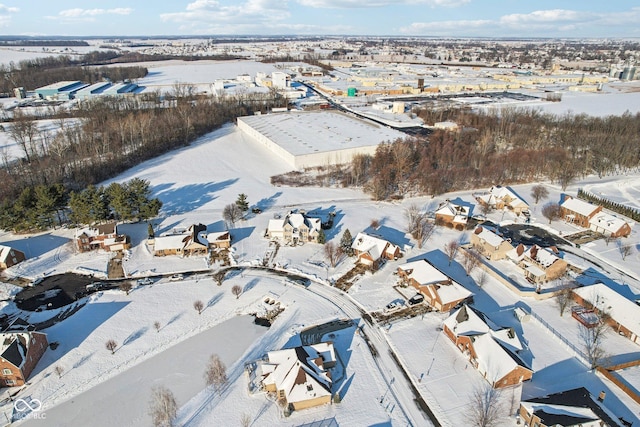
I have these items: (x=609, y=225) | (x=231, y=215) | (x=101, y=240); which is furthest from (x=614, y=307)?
(x=101, y=240)

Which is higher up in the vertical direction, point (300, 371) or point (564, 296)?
point (300, 371)

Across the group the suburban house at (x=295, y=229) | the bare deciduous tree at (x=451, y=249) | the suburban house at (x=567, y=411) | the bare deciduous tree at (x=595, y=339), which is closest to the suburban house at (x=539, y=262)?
the bare deciduous tree at (x=451, y=249)

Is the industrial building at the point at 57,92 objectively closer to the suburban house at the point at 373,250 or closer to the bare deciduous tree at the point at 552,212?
the suburban house at the point at 373,250

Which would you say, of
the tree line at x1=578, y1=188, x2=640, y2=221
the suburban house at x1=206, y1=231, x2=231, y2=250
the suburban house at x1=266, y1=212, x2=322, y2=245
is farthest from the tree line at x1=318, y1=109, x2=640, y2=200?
the suburban house at x1=206, y1=231, x2=231, y2=250

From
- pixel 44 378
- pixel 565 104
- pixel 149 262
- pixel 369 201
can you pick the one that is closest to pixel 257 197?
pixel 369 201

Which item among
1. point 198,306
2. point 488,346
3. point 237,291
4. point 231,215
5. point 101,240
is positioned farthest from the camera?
point 231,215

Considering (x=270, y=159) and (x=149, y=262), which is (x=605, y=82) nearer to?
(x=270, y=159)

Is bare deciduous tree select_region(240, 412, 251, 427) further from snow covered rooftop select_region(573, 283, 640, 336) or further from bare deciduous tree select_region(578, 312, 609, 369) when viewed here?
snow covered rooftop select_region(573, 283, 640, 336)

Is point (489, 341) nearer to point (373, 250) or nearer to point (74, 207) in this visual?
point (373, 250)
